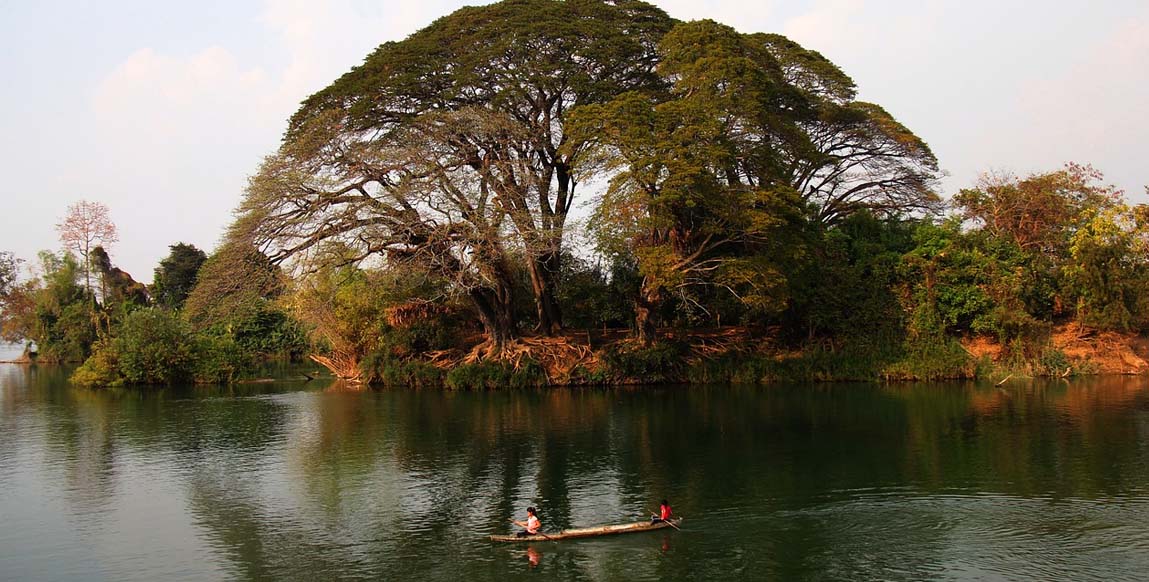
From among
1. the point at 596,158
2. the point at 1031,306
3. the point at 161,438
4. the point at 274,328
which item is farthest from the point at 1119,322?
the point at 274,328

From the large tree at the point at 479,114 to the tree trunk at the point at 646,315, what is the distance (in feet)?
13.4

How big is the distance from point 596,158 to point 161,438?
1679cm

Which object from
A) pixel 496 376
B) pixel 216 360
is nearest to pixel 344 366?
pixel 216 360

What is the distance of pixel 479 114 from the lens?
34250 mm

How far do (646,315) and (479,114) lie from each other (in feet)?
35.1

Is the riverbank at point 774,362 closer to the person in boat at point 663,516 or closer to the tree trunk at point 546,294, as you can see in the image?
the tree trunk at point 546,294

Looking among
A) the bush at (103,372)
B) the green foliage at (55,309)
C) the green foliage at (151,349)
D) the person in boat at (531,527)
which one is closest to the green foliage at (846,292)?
the person in boat at (531,527)

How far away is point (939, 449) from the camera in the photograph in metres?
21.2

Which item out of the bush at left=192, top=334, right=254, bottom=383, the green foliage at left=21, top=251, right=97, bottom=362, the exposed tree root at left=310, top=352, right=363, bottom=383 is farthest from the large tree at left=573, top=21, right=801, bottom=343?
the green foliage at left=21, top=251, right=97, bottom=362

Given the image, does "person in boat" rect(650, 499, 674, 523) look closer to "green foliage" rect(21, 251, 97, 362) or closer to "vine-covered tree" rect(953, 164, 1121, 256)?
"vine-covered tree" rect(953, 164, 1121, 256)

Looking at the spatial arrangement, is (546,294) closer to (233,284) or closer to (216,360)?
(233,284)

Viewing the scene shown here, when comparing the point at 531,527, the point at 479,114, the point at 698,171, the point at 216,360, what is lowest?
the point at 531,527

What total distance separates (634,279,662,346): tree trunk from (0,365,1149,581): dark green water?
22.2ft

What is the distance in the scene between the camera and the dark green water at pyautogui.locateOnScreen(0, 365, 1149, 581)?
13547 mm
